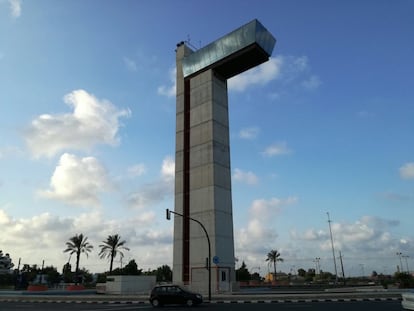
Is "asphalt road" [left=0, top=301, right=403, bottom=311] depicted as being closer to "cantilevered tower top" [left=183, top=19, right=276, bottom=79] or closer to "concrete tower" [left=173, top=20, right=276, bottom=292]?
"concrete tower" [left=173, top=20, right=276, bottom=292]

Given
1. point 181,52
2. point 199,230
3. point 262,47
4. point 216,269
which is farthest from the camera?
point 181,52

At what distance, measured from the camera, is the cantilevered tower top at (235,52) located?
51.8m

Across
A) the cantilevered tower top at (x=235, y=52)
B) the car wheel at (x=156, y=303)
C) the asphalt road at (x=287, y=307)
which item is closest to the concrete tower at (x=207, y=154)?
the cantilevered tower top at (x=235, y=52)

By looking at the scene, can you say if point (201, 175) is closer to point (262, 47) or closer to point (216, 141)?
point (216, 141)

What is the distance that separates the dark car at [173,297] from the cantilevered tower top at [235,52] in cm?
3480

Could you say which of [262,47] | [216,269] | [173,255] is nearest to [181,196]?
[173,255]

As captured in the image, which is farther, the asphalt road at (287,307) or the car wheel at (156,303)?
the car wheel at (156,303)

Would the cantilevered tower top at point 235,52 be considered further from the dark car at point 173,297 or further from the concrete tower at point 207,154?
the dark car at point 173,297

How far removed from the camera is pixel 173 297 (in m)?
27.5

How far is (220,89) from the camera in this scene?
2175 inches

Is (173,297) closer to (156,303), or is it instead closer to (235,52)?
(156,303)

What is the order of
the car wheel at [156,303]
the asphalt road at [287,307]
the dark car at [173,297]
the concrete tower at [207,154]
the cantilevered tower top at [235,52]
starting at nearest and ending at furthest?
the asphalt road at [287,307] < the dark car at [173,297] < the car wheel at [156,303] < the concrete tower at [207,154] < the cantilevered tower top at [235,52]

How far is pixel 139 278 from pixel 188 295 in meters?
28.0

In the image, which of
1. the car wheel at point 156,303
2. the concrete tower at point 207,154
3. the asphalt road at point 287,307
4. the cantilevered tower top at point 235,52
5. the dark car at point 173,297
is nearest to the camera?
the asphalt road at point 287,307
